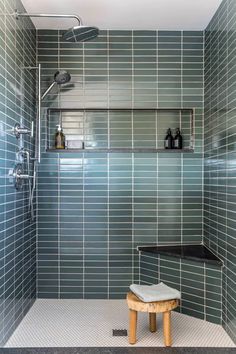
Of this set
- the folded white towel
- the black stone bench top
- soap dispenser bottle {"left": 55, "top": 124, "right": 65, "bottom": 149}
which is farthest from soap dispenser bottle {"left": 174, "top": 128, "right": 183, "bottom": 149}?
the folded white towel

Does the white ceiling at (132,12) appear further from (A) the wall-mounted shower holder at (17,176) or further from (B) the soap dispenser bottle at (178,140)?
(A) the wall-mounted shower holder at (17,176)

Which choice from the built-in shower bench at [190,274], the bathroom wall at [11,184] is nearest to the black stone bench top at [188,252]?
the built-in shower bench at [190,274]

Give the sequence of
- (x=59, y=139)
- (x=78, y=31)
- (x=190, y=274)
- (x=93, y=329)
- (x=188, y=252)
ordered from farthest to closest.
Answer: (x=59, y=139)
(x=188, y=252)
(x=190, y=274)
(x=93, y=329)
(x=78, y=31)

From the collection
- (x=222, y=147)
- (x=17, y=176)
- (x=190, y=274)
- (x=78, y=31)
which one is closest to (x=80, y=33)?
(x=78, y=31)

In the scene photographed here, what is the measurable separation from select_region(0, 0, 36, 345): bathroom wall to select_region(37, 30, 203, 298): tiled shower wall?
10.8 inches

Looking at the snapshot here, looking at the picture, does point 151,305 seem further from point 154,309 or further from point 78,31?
point 78,31

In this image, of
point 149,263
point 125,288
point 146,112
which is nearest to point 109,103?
point 146,112

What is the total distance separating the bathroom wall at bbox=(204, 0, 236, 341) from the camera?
7.41 ft

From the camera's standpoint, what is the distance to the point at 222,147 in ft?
8.20

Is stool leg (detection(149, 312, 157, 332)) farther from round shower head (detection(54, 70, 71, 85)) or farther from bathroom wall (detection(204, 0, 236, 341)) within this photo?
round shower head (detection(54, 70, 71, 85))

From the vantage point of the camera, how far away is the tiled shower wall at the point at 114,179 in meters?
3.02

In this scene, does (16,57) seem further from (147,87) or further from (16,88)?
(147,87)

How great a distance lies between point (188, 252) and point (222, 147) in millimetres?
975

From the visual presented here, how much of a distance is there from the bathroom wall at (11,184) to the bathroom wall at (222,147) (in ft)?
5.25
